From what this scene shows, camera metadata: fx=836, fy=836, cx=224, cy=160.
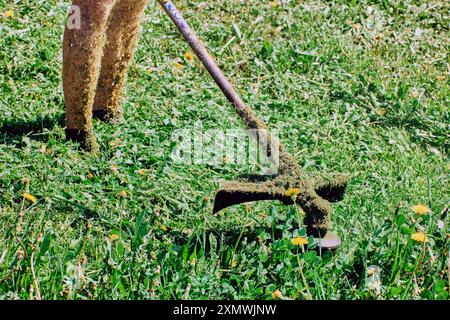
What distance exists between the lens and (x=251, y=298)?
3.29 metres

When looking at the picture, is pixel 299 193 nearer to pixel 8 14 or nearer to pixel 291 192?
pixel 291 192

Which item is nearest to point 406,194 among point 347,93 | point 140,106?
point 347,93

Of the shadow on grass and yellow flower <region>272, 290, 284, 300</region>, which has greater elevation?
the shadow on grass

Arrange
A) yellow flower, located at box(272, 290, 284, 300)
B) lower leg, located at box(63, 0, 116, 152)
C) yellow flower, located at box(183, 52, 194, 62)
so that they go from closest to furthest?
yellow flower, located at box(272, 290, 284, 300), lower leg, located at box(63, 0, 116, 152), yellow flower, located at box(183, 52, 194, 62)

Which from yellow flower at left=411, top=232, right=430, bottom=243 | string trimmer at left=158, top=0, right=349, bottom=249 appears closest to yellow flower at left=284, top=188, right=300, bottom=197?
string trimmer at left=158, top=0, right=349, bottom=249

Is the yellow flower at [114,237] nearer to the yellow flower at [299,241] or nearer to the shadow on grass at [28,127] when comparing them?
the yellow flower at [299,241]

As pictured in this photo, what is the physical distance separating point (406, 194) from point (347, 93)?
1268 mm

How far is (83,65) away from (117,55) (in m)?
0.48

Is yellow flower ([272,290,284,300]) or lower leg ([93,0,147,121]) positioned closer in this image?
yellow flower ([272,290,284,300])

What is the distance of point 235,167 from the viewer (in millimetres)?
4586

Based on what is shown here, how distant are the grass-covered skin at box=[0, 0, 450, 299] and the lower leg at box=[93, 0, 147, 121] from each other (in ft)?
0.37

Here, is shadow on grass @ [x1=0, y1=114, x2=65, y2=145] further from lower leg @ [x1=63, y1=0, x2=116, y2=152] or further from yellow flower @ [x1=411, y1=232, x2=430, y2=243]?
yellow flower @ [x1=411, y1=232, x2=430, y2=243]

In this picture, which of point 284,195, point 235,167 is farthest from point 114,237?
point 235,167

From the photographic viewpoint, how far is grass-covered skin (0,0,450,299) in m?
3.37
